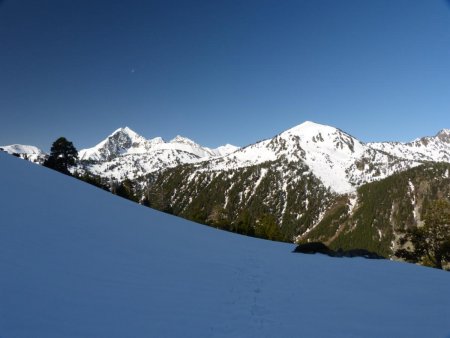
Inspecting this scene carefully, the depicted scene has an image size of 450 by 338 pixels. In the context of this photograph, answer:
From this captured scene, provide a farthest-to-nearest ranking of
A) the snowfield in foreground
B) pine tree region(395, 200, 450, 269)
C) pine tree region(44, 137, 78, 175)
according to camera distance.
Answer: pine tree region(44, 137, 78, 175) → pine tree region(395, 200, 450, 269) → the snowfield in foreground

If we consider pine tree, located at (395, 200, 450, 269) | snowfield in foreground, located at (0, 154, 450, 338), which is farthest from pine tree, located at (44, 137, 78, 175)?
pine tree, located at (395, 200, 450, 269)

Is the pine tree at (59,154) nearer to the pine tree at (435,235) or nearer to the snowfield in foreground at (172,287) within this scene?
the snowfield in foreground at (172,287)

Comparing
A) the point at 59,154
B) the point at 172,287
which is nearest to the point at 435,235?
the point at 172,287

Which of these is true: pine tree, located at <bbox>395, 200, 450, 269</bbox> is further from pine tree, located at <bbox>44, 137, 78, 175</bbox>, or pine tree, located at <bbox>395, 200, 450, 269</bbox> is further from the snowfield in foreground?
pine tree, located at <bbox>44, 137, 78, 175</bbox>

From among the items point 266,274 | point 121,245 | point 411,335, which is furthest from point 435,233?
point 121,245

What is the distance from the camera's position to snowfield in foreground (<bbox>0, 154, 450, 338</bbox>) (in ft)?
31.0

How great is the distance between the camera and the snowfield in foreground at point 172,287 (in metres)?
9.44

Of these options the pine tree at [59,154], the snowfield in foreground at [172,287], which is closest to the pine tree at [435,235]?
the snowfield in foreground at [172,287]

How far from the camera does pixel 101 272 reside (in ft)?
42.5

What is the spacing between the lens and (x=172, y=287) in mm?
13102

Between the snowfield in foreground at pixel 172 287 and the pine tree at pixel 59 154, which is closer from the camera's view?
the snowfield in foreground at pixel 172 287

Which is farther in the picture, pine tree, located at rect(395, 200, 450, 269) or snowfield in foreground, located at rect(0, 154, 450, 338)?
pine tree, located at rect(395, 200, 450, 269)

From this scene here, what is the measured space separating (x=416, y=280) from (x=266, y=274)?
8677 mm

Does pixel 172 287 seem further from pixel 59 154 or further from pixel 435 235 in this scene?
pixel 59 154
